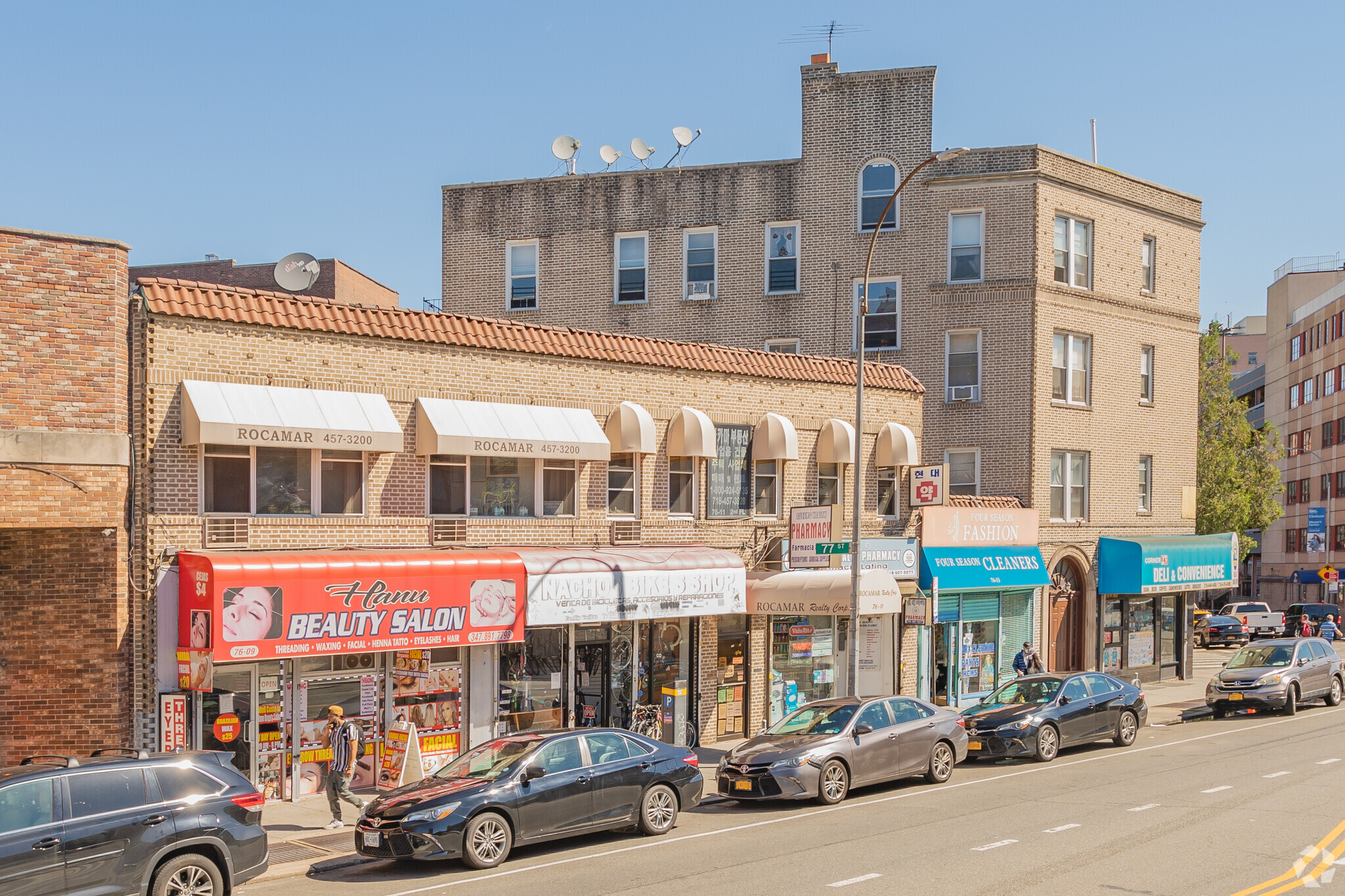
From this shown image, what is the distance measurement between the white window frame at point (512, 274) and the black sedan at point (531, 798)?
68.6 ft

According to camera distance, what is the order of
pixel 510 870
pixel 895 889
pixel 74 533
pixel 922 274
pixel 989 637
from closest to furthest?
pixel 895 889 → pixel 510 870 → pixel 74 533 → pixel 989 637 → pixel 922 274

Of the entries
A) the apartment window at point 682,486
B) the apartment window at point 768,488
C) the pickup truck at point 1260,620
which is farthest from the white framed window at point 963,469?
the pickup truck at point 1260,620

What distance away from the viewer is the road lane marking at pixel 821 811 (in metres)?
13.2

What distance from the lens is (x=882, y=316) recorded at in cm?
3200

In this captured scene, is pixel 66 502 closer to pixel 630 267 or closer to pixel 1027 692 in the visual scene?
pixel 1027 692

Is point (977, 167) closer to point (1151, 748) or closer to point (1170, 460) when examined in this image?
point (1170, 460)

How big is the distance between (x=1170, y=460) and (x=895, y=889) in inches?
1022

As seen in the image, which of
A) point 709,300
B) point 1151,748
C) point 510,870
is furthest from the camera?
point 709,300

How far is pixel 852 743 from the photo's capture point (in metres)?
17.4

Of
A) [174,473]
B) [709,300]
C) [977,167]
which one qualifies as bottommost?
[174,473]

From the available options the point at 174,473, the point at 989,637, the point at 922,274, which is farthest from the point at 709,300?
the point at 174,473

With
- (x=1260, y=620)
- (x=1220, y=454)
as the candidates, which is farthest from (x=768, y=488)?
(x=1260, y=620)

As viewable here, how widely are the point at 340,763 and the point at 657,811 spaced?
4369 mm

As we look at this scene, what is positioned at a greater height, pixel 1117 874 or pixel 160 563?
pixel 160 563
